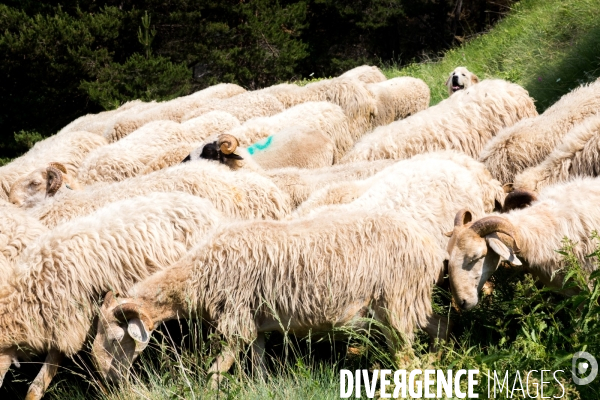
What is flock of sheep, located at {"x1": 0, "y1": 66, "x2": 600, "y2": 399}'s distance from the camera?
4.90 m

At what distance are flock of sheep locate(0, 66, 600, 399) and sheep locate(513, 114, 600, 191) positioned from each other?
0.05 ft

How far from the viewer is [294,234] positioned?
16.5 ft

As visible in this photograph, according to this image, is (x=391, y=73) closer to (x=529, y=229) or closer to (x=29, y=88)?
(x=29, y=88)

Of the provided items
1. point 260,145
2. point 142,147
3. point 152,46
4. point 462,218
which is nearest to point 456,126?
point 260,145

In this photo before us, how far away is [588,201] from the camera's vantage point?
17.0ft

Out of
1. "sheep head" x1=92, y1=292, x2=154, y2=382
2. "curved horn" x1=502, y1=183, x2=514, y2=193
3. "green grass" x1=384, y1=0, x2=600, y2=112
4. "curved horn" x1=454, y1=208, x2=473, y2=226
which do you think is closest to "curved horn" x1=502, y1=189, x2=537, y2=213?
"curved horn" x1=502, y1=183, x2=514, y2=193

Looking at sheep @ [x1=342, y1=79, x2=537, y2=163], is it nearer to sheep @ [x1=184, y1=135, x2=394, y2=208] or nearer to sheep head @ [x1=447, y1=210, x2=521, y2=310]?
sheep @ [x1=184, y1=135, x2=394, y2=208]

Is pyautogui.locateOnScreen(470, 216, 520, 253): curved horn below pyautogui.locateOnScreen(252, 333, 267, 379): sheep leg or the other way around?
the other way around

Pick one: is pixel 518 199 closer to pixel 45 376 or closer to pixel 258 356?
pixel 258 356

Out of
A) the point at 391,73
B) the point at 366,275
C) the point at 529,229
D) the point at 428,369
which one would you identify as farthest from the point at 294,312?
the point at 391,73

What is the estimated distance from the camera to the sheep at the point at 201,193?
646 centimetres

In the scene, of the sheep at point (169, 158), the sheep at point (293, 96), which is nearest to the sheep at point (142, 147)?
the sheep at point (169, 158)

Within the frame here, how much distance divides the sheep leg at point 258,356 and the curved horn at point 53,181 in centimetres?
331

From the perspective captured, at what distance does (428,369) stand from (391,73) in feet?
39.9
